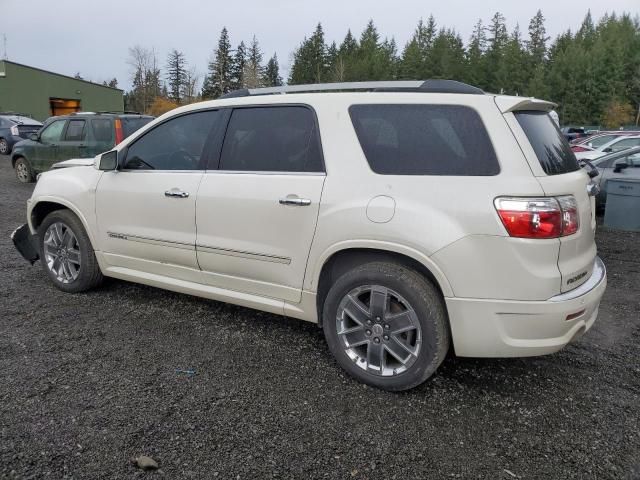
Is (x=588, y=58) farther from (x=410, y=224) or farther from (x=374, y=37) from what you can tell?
(x=410, y=224)

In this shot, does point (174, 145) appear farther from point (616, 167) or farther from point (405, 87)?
point (616, 167)

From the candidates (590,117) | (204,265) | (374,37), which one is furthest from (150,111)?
(204,265)

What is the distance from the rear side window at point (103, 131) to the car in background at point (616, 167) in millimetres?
9882

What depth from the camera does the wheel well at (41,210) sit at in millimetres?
4770

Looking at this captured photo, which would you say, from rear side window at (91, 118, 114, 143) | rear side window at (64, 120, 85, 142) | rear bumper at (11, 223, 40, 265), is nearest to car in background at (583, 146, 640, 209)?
rear bumper at (11, 223, 40, 265)

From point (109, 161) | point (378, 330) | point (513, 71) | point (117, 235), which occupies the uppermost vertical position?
point (513, 71)

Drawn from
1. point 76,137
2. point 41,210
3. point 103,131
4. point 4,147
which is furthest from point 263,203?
point 4,147

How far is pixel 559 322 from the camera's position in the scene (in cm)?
272

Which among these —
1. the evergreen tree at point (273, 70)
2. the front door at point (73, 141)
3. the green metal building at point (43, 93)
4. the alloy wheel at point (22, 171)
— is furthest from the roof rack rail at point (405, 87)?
the evergreen tree at point (273, 70)

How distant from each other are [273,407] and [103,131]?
391 inches

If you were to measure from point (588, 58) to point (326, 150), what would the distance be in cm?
8505

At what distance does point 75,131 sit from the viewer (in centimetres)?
1140

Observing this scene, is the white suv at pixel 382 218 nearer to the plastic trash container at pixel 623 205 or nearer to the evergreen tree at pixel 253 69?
the plastic trash container at pixel 623 205

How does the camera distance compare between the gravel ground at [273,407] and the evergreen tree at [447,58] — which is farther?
the evergreen tree at [447,58]
